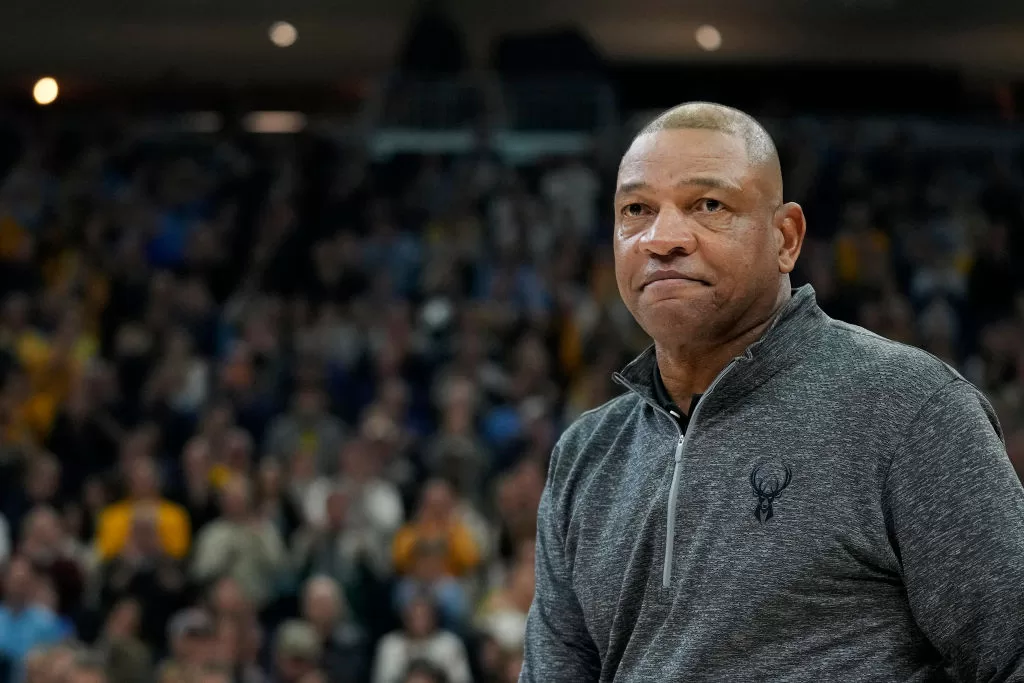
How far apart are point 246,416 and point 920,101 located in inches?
366

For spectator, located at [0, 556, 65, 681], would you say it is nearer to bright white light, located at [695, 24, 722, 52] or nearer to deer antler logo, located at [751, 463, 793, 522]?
deer antler logo, located at [751, 463, 793, 522]

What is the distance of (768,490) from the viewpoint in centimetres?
163

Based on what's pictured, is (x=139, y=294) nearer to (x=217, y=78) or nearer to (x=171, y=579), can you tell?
(x=171, y=579)

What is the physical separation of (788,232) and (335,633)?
4.73m

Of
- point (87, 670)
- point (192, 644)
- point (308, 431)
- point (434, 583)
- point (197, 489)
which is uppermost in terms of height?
point (308, 431)

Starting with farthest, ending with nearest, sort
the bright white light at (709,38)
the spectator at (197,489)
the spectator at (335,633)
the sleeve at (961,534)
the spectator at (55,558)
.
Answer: the bright white light at (709,38) < the spectator at (197,489) < the spectator at (55,558) < the spectator at (335,633) < the sleeve at (961,534)

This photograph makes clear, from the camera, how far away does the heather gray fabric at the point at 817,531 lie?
5.02ft

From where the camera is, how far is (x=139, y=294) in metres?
9.68

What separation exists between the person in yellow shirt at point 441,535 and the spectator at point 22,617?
1390 millimetres

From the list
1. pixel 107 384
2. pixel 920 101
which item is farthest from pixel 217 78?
pixel 107 384

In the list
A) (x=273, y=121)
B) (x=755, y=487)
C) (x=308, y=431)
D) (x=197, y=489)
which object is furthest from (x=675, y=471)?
(x=273, y=121)

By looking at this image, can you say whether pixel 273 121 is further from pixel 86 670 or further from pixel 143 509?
pixel 86 670

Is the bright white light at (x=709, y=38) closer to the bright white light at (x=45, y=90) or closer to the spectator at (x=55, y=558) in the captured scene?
the bright white light at (x=45, y=90)

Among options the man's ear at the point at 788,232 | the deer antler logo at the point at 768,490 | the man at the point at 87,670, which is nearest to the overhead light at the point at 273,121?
the man at the point at 87,670
